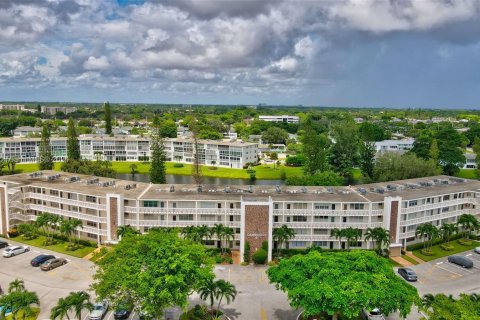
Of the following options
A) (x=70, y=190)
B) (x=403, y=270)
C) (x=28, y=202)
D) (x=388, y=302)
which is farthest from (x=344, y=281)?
(x=28, y=202)

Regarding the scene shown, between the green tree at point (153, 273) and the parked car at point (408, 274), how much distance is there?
2339 cm

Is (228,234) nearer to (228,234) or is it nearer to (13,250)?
(228,234)

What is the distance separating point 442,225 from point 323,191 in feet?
54.9

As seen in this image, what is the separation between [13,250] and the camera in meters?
47.7

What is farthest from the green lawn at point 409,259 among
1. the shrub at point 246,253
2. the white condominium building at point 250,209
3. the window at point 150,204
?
the window at point 150,204

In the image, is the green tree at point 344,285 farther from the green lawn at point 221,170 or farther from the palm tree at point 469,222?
the green lawn at point 221,170

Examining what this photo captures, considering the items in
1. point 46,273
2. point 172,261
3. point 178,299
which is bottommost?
point 46,273

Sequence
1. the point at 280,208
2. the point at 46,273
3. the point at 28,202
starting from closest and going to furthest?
the point at 46,273 < the point at 280,208 < the point at 28,202

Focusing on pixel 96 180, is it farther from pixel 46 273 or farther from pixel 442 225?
pixel 442 225

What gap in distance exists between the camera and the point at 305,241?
48906 millimetres

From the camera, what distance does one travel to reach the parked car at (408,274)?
136 feet

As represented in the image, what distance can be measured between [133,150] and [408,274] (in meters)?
106

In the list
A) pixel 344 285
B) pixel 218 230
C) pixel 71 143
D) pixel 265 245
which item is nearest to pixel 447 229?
pixel 265 245

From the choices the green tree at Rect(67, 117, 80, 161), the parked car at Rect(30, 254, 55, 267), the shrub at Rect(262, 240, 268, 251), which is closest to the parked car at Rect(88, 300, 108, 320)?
the parked car at Rect(30, 254, 55, 267)
